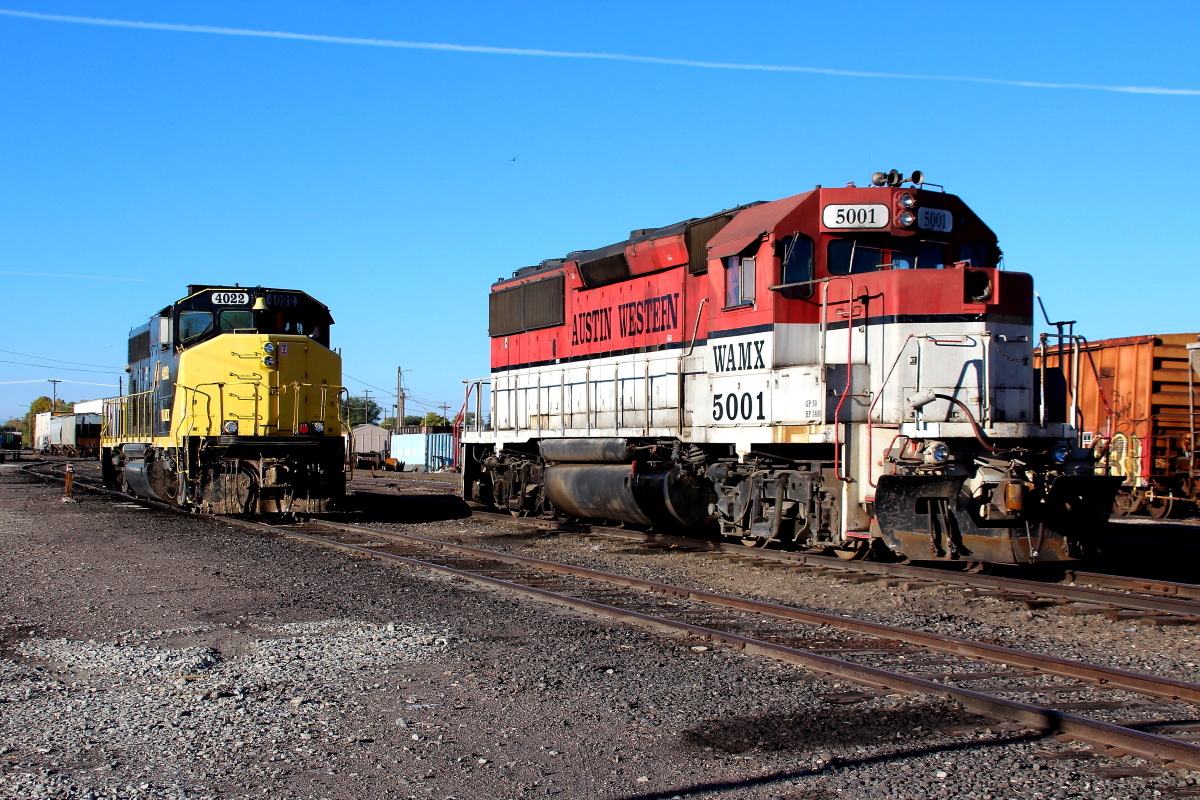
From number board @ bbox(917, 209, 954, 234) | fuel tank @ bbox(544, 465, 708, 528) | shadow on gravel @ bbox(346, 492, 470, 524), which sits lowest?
shadow on gravel @ bbox(346, 492, 470, 524)

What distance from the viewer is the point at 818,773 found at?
4043 millimetres

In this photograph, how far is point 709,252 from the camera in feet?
35.7

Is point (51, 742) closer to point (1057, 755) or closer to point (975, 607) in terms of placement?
point (1057, 755)

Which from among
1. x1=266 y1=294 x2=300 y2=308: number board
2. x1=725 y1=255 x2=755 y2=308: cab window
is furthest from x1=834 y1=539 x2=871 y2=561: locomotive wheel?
x1=266 y1=294 x2=300 y2=308: number board

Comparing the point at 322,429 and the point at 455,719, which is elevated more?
the point at 322,429

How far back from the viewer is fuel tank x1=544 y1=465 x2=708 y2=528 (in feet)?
36.6

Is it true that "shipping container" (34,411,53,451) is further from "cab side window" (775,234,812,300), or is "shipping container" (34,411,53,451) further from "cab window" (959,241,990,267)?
"cab window" (959,241,990,267)

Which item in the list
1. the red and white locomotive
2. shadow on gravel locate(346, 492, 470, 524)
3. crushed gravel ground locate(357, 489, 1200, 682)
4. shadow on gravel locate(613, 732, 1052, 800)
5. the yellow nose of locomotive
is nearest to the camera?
shadow on gravel locate(613, 732, 1052, 800)

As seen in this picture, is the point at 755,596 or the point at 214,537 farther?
the point at 214,537

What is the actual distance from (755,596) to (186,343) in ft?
36.7

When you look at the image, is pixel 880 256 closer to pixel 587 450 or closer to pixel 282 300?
pixel 587 450

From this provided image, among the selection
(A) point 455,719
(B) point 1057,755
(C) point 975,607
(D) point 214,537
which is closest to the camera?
(B) point 1057,755

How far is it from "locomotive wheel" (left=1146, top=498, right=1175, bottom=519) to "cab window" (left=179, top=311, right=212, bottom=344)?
50.8 feet

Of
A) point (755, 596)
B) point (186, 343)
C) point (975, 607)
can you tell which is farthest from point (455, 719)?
point (186, 343)
